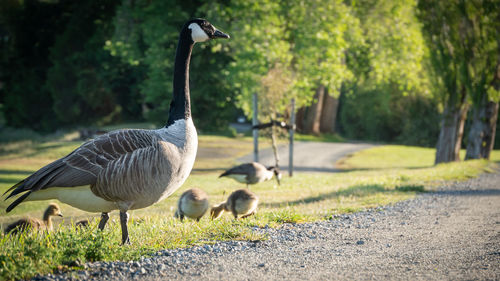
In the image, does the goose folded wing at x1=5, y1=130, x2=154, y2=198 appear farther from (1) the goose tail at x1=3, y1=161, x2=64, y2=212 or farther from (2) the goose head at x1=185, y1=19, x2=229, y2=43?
(2) the goose head at x1=185, y1=19, x2=229, y2=43

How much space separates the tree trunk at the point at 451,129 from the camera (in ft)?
74.5

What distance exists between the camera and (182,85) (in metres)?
6.75

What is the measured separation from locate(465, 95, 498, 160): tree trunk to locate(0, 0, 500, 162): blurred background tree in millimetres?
68

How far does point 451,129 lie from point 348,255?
19.6 m

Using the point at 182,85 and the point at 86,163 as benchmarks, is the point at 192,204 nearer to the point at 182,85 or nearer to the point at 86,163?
the point at 182,85

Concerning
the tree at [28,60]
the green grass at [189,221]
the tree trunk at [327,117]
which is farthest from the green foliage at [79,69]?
the tree trunk at [327,117]

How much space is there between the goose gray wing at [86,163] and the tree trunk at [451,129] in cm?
2020

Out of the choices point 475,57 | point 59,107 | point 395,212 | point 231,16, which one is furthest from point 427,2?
point 59,107

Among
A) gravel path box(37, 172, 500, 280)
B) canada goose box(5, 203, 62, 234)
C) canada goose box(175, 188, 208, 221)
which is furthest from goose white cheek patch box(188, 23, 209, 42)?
canada goose box(5, 203, 62, 234)

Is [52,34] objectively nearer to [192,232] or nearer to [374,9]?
[374,9]

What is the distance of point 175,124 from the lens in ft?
21.3

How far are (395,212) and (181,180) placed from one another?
471 cm

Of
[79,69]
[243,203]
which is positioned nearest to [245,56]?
[243,203]

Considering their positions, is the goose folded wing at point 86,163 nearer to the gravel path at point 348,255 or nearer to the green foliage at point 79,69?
the gravel path at point 348,255
